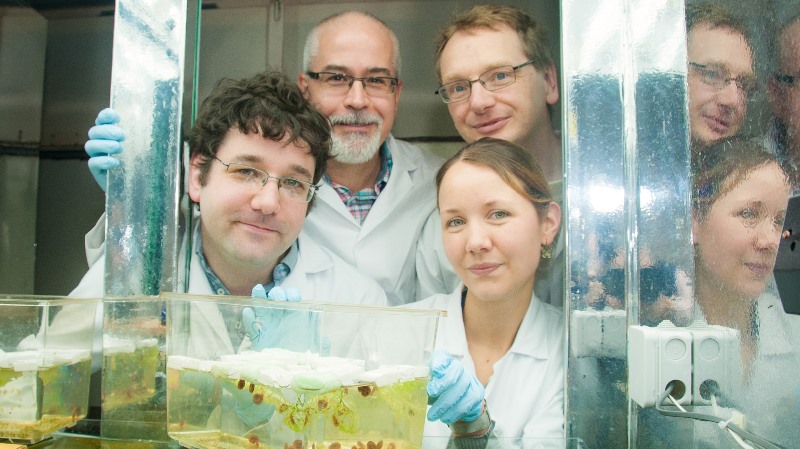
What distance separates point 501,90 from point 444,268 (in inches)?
19.2

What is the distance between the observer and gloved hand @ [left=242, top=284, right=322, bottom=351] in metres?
1.11

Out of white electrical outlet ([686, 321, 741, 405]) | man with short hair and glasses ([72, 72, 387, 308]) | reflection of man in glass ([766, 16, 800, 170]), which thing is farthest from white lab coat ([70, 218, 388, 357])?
reflection of man in glass ([766, 16, 800, 170])

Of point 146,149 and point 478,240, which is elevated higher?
point 146,149

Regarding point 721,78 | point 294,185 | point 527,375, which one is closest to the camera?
point 721,78

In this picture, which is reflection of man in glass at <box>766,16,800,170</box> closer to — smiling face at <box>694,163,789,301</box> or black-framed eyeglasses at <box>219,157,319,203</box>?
smiling face at <box>694,163,789,301</box>

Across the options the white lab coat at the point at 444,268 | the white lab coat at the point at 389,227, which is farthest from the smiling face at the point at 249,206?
the white lab coat at the point at 444,268

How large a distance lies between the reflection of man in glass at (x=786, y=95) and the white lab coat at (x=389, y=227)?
797 mm

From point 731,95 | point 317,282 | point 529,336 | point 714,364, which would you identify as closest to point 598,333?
point 529,336

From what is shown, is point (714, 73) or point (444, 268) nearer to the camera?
point (714, 73)

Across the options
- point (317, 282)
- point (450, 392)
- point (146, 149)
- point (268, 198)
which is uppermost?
point (146, 149)

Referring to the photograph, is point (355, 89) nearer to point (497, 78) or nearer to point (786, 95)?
point (497, 78)

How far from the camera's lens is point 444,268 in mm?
1633

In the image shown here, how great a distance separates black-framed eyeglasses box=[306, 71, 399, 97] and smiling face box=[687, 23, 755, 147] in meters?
0.77

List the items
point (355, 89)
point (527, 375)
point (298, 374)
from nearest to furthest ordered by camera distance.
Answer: point (298, 374) → point (527, 375) → point (355, 89)
